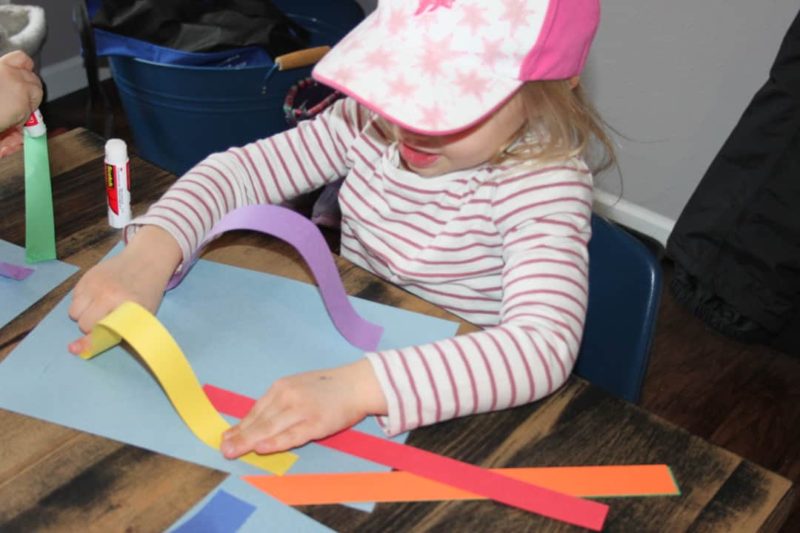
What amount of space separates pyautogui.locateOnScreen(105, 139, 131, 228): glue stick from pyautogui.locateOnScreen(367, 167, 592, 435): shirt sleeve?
0.37m

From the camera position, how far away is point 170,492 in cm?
71

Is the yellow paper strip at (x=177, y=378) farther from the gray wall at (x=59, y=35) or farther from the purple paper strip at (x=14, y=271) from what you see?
the gray wall at (x=59, y=35)

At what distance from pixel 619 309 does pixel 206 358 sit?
1.48ft

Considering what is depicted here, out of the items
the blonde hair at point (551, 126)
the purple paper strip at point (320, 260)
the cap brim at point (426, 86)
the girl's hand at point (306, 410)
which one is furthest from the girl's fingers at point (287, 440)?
the blonde hair at point (551, 126)

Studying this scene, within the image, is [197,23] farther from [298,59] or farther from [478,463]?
[478,463]

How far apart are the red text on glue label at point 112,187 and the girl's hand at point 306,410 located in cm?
35

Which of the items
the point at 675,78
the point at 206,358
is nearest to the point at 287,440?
the point at 206,358

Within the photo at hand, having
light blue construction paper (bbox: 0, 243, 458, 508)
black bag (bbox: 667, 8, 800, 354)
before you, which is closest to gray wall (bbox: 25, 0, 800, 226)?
black bag (bbox: 667, 8, 800, 354)

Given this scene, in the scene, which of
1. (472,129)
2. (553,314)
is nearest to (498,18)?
(472,129)

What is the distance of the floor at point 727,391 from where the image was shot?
1.77m

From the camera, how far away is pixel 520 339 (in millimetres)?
834

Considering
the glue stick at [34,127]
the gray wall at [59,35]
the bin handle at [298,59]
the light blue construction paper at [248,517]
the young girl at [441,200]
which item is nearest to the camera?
the light blue construction paper at [248,517]

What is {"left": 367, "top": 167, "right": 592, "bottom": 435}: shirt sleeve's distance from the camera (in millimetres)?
786

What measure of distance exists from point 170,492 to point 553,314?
374 millimetres
